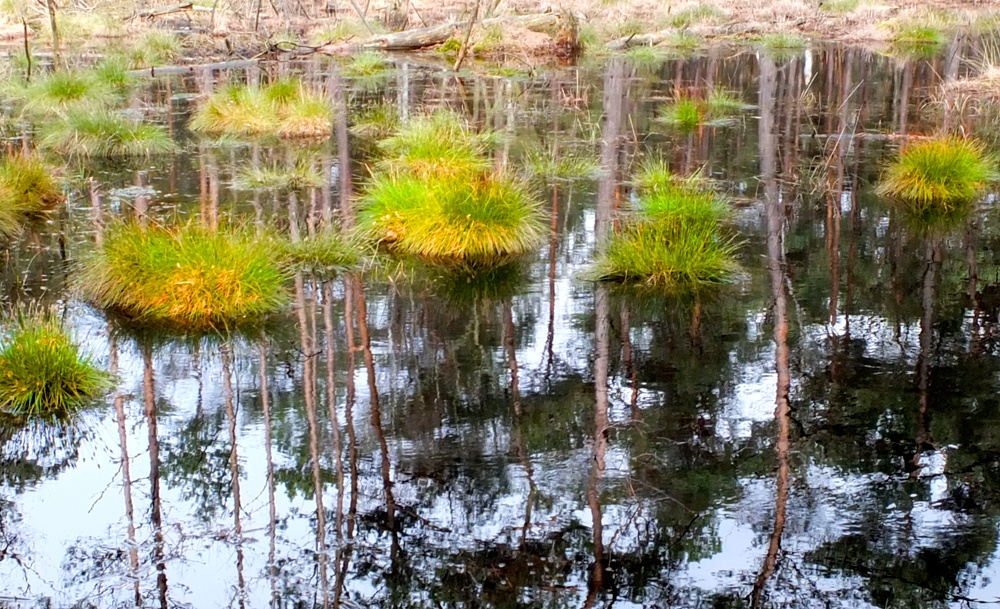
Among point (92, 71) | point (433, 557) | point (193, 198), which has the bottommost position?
point (433, 557)

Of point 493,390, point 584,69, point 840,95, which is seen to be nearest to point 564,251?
point 493,390

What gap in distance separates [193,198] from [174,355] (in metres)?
4.57

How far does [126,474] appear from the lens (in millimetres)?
5223

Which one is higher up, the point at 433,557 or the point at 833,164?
the point at 833,164

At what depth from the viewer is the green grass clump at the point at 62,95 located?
49.8 ft

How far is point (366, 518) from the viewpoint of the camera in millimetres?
4844

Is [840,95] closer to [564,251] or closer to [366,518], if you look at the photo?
[564,251]

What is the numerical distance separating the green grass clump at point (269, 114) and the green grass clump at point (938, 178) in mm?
7544

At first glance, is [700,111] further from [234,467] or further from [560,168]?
[234,467]

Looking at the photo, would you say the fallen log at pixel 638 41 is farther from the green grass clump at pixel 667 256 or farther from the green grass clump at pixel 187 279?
the green grass clump at pixel 187 279

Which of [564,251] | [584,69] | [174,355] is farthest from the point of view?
[584,69]

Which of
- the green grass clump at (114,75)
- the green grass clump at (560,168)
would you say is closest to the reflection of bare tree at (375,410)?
the green grass clump at (560,168)

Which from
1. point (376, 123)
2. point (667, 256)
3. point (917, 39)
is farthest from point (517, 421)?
point (917, 39)

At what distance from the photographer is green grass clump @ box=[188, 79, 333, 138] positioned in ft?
48.3
